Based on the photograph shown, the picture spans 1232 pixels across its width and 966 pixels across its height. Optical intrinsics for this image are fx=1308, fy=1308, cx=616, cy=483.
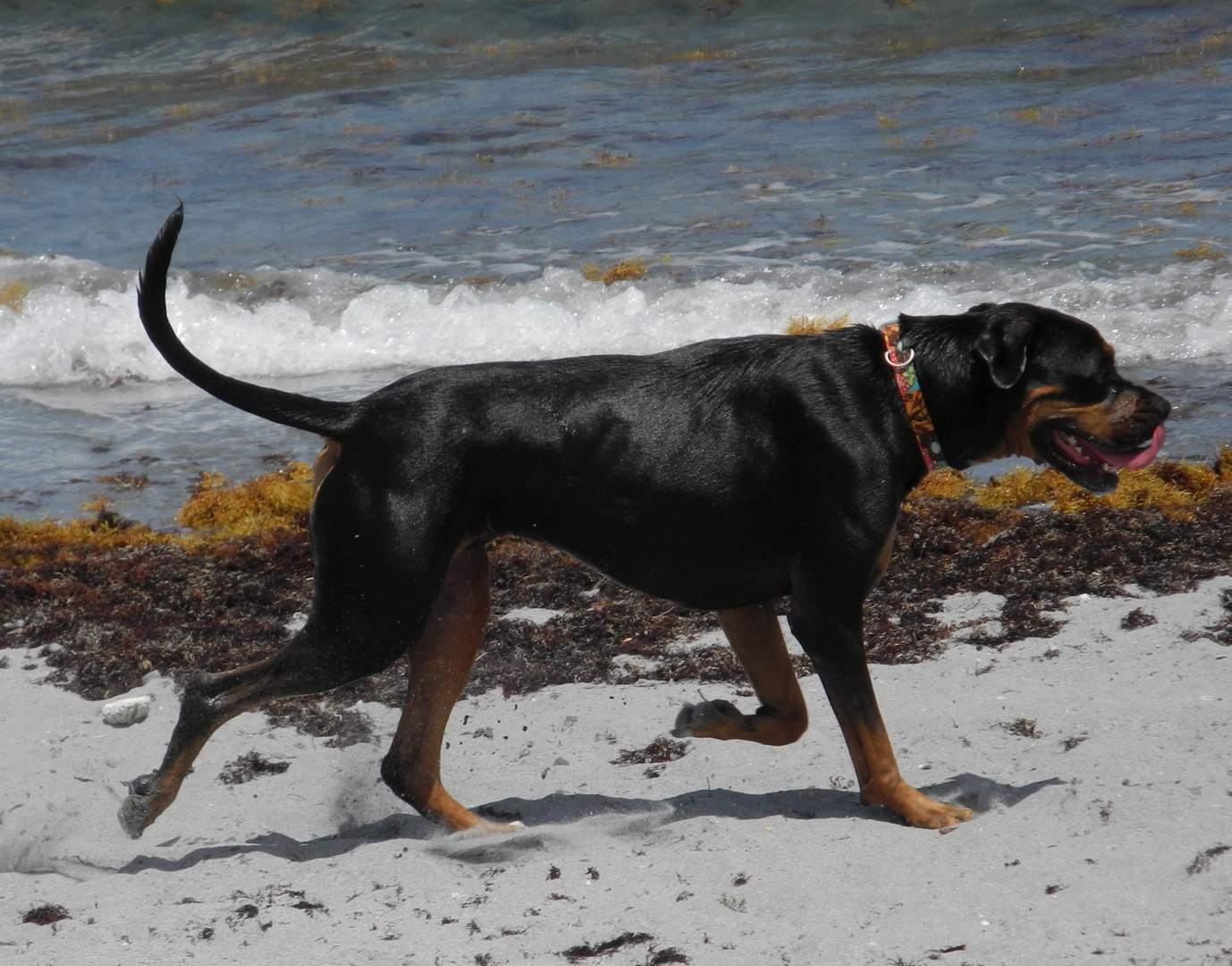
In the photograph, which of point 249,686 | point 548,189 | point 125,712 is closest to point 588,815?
point 249,686

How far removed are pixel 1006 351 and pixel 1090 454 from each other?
44cm

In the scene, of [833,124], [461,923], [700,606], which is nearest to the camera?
[461,923]

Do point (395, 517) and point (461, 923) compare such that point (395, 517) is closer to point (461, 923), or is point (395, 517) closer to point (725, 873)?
point (461, 923)

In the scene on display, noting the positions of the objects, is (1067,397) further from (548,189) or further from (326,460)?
(548,189)

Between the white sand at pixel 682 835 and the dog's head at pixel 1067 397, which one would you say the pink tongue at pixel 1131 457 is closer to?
the dog's head at pixel 1067 397

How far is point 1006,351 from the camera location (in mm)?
3641

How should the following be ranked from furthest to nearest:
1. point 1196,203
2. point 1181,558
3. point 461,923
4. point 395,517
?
1. point 1196,203
2. point 1181,558
3. point 395,517
4. point 461,923

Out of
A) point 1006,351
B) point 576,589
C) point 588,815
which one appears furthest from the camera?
point 576,589

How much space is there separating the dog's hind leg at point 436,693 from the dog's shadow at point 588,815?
0.09 meters

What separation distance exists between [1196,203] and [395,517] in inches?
415

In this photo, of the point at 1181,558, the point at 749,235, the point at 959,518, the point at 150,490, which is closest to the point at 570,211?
the point at 749,235

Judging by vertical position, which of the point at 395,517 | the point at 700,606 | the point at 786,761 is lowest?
the point at 786,761

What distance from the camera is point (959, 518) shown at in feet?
19.3

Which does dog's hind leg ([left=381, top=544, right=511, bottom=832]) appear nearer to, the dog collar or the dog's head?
the dog collar
